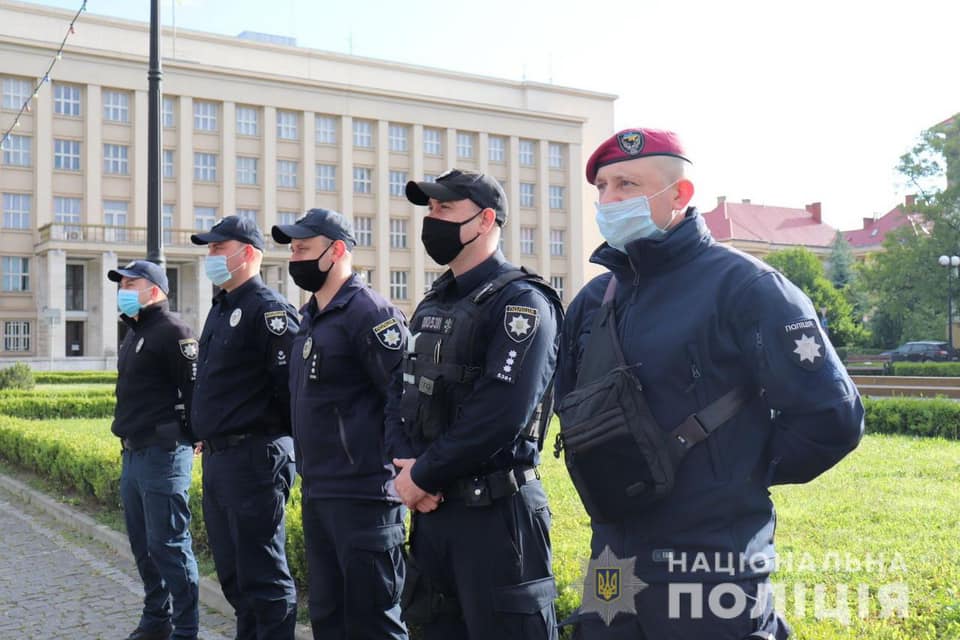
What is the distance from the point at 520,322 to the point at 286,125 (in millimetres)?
63209

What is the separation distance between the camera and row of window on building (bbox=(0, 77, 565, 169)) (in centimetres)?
5559

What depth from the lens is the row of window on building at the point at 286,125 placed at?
5559 centimetres

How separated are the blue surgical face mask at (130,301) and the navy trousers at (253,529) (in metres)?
1.45

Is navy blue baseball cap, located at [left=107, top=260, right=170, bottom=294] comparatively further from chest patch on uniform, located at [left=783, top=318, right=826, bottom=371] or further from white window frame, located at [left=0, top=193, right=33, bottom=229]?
white window frame, located at [left=0, top=193, right=33, bottom=229]

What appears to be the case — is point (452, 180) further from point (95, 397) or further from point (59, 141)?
point (59, 141)

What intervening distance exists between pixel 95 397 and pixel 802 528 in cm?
1715

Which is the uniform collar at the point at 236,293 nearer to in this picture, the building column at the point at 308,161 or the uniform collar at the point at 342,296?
the uniform collar at the point at 342,296

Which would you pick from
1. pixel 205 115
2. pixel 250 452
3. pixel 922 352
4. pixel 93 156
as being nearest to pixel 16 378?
pixel 250 452

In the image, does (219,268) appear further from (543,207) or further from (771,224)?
(771,224)

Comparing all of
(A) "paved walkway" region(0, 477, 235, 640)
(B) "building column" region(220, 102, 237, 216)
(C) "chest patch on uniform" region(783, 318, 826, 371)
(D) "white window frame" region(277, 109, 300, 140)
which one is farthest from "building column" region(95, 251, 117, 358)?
(C) "chest patch on uniform" region(783, 318, 826, 371)

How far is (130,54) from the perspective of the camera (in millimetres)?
58406

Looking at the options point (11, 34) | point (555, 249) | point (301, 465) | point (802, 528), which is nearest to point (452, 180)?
point (301, 465)

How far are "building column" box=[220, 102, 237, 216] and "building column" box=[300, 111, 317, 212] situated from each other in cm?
485

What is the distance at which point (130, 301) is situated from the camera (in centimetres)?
565
